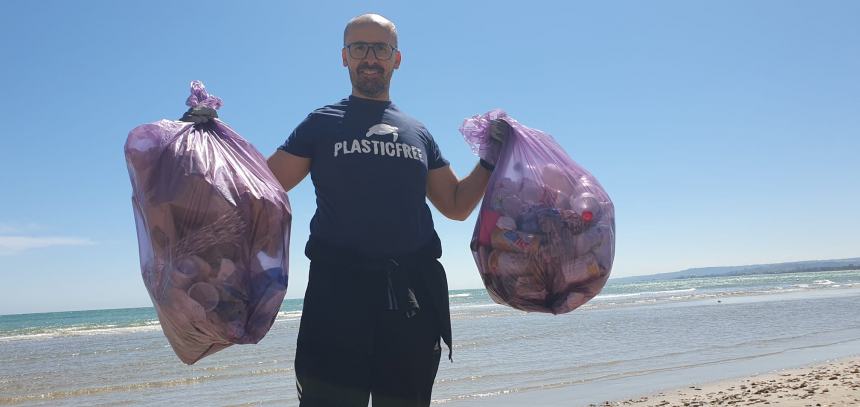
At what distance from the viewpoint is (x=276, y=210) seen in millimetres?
1872

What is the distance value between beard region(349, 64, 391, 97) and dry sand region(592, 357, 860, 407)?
4.55 m

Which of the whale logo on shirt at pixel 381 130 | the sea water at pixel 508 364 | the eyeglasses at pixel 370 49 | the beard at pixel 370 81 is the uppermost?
the eyeglasses at pixel 370 49

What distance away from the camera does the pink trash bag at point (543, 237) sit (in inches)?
84.1

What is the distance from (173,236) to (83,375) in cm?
896

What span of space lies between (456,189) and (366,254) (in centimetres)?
51

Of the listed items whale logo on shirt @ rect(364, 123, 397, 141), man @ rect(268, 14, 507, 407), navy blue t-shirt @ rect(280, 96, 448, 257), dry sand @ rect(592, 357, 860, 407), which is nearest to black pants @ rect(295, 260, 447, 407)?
man @ rect(268, 14, 507, 407)

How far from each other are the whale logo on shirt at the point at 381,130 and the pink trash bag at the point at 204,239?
15.4 inches

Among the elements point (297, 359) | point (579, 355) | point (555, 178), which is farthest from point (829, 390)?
point (297, 359)

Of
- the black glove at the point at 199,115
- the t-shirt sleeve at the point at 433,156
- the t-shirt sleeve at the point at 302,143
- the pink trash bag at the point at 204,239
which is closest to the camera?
the pink trash bag at the point at 204,239

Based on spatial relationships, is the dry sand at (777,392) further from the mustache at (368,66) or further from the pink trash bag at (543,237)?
the mustache at (368,66)

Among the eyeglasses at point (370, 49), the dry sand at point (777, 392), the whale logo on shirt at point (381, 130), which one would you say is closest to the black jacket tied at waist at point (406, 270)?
Answer: the whale logo on shirt at point (381, 130)

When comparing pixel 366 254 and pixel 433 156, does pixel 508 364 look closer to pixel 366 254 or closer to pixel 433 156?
pixel 433 156

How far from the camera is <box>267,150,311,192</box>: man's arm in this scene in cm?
220

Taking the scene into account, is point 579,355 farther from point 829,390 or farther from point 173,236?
point 173,236
